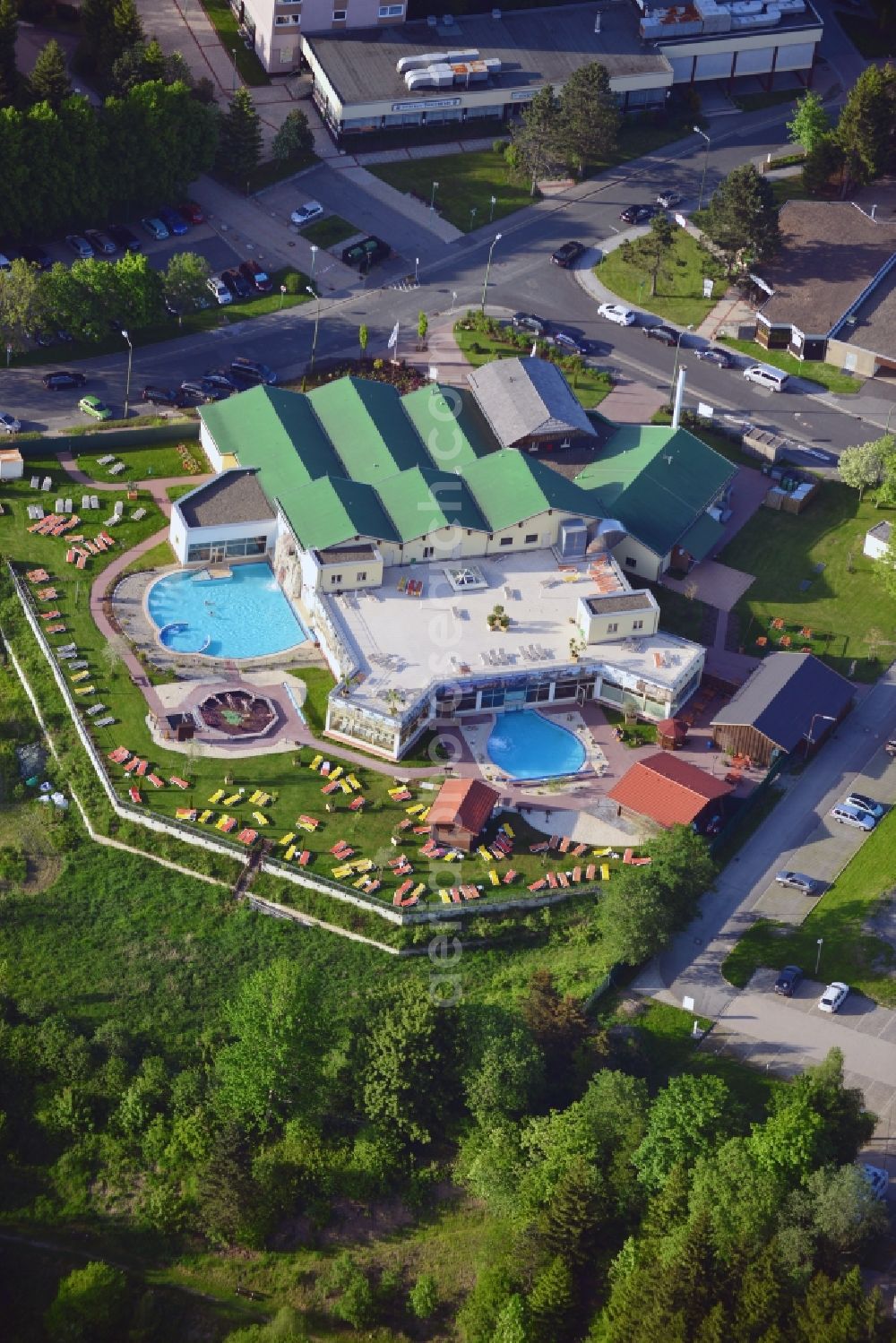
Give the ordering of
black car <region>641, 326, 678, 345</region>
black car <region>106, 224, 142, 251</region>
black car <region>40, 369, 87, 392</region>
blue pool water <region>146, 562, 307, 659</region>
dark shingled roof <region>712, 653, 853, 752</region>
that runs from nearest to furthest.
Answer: dark shingled roof <region>712, 653, 853, 752</region>, blue pool water <region>146, 562, 307, 659</region>, black car <region>40, 369, 87, 392</region>, black car <region>641, 326, 678, 345</region>, black car <region>106, 224, 142, 251</region>

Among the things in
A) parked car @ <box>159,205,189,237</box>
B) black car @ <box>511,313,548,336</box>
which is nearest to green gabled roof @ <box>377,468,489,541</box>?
black car @ <box>511,313,548,336</box>

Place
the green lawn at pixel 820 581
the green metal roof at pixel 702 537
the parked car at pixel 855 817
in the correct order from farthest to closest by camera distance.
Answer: the green metal roof at pixel 702 537 < the green lawn at pixel 820 581 < the parked car at pixel 855 817

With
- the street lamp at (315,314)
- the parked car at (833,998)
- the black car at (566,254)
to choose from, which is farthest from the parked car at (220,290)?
the parked car at (833,998)

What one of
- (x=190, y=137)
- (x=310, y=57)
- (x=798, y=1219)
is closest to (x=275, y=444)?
(x=190, y=137)

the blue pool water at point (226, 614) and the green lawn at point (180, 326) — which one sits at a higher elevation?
the green lawn at point (180, 326)

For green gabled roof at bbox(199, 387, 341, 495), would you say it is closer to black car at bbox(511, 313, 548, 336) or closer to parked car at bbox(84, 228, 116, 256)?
black car at bbox(511, 313, 548, 336)

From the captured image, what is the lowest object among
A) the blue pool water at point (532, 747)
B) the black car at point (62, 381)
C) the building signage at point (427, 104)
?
the blue pool water at point (532, 747)

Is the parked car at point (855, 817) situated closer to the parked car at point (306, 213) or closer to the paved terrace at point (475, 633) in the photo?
the paved terrace at point (475, 633)

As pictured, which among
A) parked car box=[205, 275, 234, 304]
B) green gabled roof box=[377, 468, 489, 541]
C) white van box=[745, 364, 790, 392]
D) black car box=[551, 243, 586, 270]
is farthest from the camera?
black car box=[551, 243, 586, 270]
